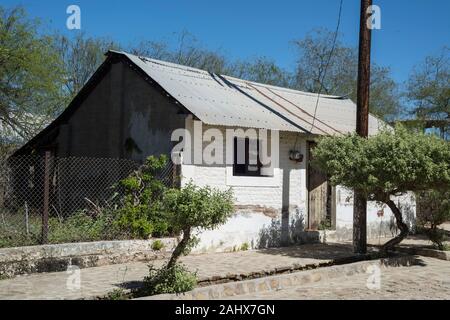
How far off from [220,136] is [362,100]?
3.24 metres

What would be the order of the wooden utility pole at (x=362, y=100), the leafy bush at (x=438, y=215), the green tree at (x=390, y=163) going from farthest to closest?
the leafy bush at (x=438, y=215)
the wooden utility pole at (x=362, y=100)
the green tree at (x=390, y=163)

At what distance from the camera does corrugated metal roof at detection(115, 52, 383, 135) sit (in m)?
11.6

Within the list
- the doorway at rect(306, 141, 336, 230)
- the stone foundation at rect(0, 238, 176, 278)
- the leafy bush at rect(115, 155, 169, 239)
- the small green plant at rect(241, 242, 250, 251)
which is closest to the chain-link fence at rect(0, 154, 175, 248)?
the leafy bush at rect(115, 155, 169, 239)

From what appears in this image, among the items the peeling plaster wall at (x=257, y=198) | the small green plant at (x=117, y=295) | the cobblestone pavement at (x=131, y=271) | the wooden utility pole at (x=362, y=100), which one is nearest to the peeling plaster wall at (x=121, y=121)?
the peeling plaster wall at (x=257, y=198)

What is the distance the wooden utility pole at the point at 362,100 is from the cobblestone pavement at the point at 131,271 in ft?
1.72

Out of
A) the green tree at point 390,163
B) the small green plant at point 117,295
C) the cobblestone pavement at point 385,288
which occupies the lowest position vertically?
the cobblestone pavement at point 385,288

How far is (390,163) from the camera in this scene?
10227mm

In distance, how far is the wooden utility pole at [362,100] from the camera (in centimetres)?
1133

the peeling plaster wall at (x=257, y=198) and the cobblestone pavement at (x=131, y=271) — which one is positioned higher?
the peeling plaster wall at (x=257, y=198)

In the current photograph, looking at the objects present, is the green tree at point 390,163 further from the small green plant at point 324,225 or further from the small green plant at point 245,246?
the small green plant at point 324,225

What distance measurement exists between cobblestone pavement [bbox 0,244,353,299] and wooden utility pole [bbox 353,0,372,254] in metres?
0.53

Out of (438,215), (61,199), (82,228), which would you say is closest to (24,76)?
(61,199)

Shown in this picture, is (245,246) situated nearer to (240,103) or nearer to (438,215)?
(240,103)
